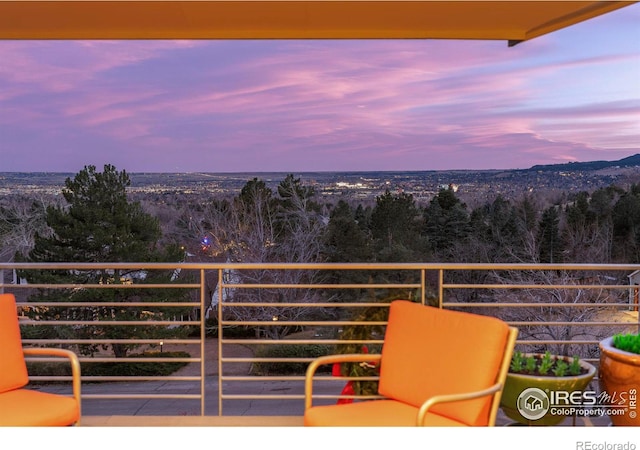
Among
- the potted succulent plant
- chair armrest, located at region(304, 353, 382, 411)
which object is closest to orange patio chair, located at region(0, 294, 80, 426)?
chair armrest, located at region(304, 353, 382, 411)

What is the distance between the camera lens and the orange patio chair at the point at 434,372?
9.08ft

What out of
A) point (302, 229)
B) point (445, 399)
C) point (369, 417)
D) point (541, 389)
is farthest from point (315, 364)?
point (302, 229)

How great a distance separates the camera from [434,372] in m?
2.99

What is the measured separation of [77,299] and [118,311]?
1.29 meters

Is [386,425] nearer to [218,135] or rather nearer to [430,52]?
[430,52]

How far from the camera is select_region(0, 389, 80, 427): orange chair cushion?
2.89 metres

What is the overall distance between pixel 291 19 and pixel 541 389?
2552mm

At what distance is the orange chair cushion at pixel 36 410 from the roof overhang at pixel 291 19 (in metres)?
2.09

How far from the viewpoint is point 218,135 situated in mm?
16719

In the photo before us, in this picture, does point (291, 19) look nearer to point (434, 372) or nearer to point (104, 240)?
point (434, 372)
